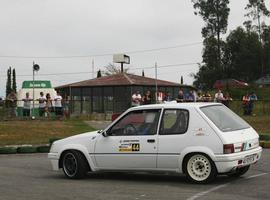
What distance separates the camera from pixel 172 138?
10.5 meters

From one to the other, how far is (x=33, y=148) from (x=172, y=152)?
8044 millimetres

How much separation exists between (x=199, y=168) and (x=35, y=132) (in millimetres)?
13899

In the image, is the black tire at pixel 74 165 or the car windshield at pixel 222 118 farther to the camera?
the black tire at pixel 74 165

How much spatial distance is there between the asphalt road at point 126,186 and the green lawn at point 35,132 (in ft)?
25.4

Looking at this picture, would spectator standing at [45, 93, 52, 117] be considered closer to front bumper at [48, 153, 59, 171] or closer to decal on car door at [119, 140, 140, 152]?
front bumper at [48, 153, 59, 171]

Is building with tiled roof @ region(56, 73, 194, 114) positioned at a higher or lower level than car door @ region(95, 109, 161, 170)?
higher

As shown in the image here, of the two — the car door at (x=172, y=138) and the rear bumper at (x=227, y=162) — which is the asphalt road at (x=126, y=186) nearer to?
the rear bumper at (x=227, y=162)

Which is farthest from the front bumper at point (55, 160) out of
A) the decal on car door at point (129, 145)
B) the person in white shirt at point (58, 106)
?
the person in white shirt at point (58, 106)

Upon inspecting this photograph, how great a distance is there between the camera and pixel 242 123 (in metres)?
10.9

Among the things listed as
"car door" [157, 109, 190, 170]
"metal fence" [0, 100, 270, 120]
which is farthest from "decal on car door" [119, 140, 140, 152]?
"metal fence" [0, 100, 270, 120]

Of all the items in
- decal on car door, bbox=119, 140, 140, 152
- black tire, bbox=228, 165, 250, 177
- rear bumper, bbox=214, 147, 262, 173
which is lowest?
black tire, bbox=228, 165, 250, 177

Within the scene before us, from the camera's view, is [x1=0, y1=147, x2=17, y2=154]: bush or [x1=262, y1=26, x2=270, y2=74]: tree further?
[x1=262, y1=26, x2=270, y2=74]: tree

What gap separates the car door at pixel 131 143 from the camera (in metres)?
10.7

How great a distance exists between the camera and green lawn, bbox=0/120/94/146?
811 inches
